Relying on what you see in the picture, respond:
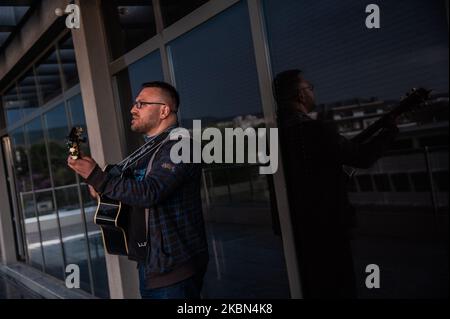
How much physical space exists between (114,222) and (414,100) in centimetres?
147

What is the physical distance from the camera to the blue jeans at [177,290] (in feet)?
6.80

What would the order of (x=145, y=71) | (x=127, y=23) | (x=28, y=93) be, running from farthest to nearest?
1. (x=28, y=93)
2. (x=127, y=23)
3. (x=145, y=71)

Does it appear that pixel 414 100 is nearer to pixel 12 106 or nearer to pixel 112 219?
pixel 112 219

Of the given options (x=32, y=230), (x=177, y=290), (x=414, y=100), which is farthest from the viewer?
(x=32, y=230)

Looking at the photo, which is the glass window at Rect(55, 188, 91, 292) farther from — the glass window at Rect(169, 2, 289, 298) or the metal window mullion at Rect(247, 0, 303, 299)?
the metal window mullion at Rect(247, 0, 303, 299)

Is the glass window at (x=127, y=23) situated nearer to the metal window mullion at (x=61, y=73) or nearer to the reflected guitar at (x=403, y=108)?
the metal window mullion at (x=61, y=73)

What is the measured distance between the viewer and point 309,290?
2.27 m

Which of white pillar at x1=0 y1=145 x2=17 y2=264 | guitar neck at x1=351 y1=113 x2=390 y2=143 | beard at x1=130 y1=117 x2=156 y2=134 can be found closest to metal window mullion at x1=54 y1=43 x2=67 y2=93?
beard at x1=130 y1=117 x2=156 y2=134

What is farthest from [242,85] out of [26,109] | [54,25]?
[26,109]

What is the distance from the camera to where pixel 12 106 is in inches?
277

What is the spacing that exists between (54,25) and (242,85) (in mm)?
2762

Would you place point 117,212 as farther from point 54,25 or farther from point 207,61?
point 54,25

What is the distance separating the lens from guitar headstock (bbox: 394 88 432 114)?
1657 millimetres

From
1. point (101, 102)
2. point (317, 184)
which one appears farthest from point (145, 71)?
point (317, 184)
